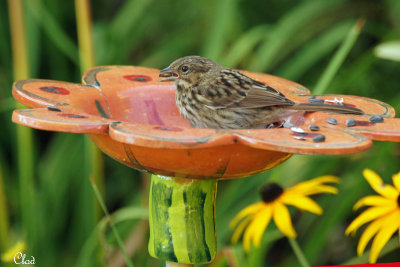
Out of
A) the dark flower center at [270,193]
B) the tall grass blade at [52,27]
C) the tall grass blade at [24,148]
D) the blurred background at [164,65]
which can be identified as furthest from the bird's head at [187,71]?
the tall grass blade at [52,27]

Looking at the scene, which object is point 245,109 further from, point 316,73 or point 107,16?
point 107,16

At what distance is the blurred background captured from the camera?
200 cm

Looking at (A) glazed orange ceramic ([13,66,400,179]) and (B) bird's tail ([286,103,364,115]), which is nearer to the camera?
(A) glazed orange ceramic ([13,66,400,179])

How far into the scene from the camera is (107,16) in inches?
123

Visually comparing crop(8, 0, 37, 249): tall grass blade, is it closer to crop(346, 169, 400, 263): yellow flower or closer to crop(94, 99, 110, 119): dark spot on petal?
crop(94, 99, 110, 119): dark spot on petal

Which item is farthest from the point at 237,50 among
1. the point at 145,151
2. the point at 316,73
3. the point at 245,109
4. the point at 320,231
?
the point at 145,151

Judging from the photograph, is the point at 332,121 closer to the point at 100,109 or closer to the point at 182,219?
the point at 182,219

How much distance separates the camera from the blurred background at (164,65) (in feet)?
6.56

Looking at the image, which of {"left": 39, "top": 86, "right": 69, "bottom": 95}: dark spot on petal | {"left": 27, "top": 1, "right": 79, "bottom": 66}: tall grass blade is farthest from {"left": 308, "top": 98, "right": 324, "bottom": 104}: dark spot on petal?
{"left": 27, "top": 1, "right": 79, "bottom": 66}: tall grass blade

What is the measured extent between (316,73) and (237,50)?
1.63 ft

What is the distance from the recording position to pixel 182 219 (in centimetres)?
125

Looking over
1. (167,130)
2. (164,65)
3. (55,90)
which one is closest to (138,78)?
(55,90)

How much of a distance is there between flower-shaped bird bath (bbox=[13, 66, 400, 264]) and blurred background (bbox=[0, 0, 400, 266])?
1.21 ft

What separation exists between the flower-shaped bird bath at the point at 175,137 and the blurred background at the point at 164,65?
1.21ft
